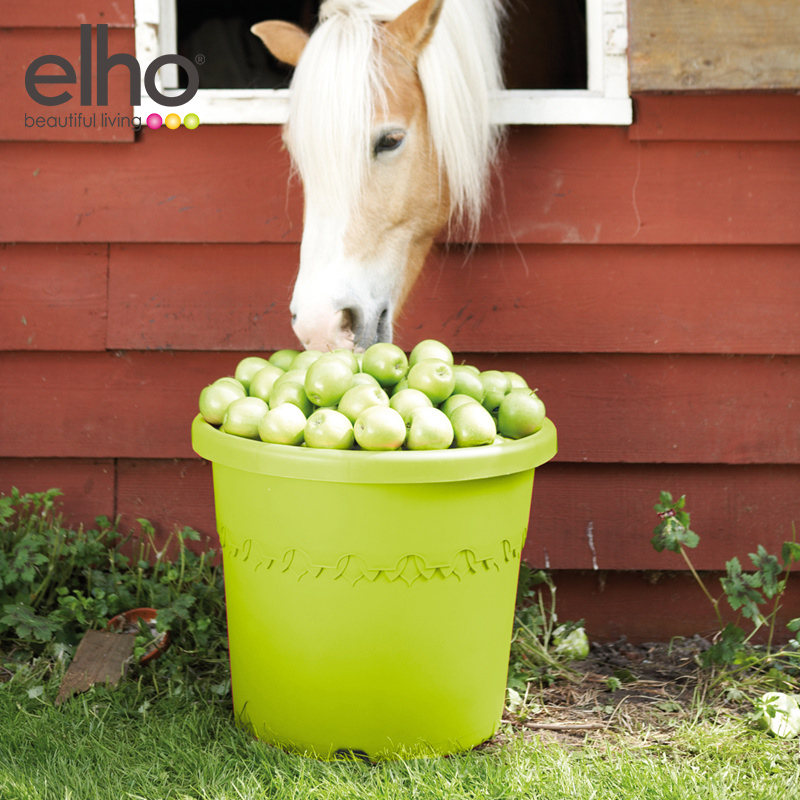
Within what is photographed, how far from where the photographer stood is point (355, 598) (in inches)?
53.1

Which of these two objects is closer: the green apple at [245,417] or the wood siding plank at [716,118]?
the green apple at [245,417]

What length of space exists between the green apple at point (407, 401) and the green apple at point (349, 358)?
0.12 metres

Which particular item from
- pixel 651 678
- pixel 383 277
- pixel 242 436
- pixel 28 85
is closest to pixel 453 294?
pixel 383 277

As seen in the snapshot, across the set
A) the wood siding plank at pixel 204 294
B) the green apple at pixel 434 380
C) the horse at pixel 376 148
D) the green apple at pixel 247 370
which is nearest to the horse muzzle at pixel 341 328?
the horse at pixel 376 148

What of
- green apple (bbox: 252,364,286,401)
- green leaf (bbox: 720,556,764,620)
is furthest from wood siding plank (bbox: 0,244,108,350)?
green leaf (bbox: 720,556,764,620)

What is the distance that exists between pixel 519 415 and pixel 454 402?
12cm

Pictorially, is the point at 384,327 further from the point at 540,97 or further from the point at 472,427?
the point at 540,97

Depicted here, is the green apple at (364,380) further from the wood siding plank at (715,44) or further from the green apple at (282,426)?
the wood siding plank at (715,44)

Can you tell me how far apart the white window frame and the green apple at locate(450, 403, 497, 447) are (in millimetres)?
876

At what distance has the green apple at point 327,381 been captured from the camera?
4.47 ft

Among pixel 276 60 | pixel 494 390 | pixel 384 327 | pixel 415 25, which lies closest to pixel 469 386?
pixel 494 390

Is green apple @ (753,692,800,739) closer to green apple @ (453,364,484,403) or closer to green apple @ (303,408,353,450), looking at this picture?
green apple @ (453,364,484,403)

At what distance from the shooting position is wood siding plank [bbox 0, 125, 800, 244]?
195 centimetres

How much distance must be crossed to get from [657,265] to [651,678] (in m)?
1.01
